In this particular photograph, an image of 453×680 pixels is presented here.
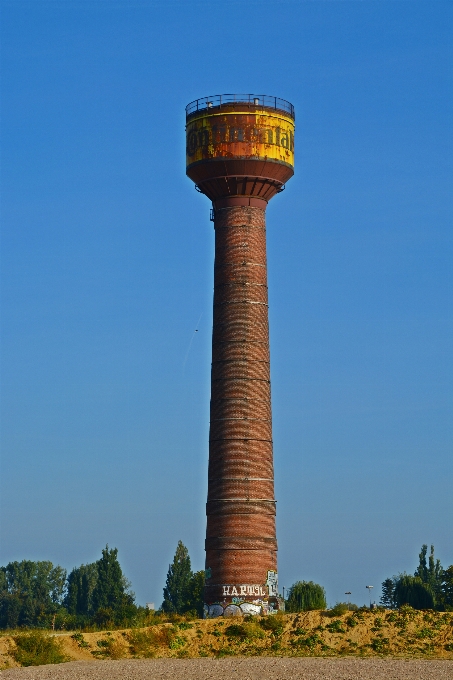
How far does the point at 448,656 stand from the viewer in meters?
59.3

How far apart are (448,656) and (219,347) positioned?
22.4 m

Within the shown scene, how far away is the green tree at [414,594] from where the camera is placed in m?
85.1

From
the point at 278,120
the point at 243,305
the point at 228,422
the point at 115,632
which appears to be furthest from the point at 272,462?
the point at 278,120

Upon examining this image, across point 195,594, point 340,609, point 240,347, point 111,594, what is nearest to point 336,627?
point 340,609

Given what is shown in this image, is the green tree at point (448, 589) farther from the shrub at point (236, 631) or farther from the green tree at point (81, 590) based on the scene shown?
the green tree at point (81, 590)

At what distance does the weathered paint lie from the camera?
243 feet

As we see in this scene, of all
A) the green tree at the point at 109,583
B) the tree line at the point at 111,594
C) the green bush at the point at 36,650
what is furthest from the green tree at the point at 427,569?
the green bush at the point at 36,650

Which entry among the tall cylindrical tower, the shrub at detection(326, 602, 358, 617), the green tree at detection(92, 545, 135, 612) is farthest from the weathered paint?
the green tree at detection(92, 545, 135, 612)

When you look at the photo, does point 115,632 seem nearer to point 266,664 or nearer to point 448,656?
point 266,664

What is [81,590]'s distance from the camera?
11712 cm

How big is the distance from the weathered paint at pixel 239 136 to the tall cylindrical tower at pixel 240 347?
0.06 meters

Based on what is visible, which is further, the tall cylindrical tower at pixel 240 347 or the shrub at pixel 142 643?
the tall cylindrical tower at pixel 240 347

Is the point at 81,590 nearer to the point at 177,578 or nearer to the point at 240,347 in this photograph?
the point at 177,578

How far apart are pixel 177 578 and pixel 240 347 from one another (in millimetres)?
45653
